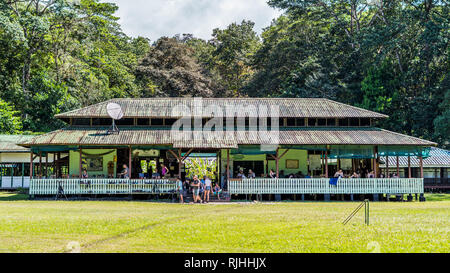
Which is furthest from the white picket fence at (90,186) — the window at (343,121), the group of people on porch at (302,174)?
the window at (343,121)

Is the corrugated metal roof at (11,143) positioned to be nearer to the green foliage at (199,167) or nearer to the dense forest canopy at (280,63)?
the dense forest canopy at (280,63)

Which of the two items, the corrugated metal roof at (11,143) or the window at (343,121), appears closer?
the window at (343,121)

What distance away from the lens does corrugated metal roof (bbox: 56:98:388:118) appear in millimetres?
29883

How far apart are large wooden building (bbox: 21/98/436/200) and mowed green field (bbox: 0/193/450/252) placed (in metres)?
7.23

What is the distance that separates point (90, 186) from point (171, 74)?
2672 cm

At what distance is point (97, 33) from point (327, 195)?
33.5m

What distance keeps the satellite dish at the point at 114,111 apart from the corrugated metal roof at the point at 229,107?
82 cm

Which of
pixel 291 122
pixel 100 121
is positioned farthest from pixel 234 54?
pixel 100 121

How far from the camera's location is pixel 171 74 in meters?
51.6

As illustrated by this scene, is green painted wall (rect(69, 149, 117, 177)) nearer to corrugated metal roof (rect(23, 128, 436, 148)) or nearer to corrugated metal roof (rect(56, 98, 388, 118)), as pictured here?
corrugated metal roof (rect(23, 128, 436, 148))

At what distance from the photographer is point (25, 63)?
4525 cm

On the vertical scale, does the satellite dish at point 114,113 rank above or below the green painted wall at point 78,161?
above

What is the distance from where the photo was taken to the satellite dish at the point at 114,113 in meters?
28.4

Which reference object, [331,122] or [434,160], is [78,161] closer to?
[331,122]
